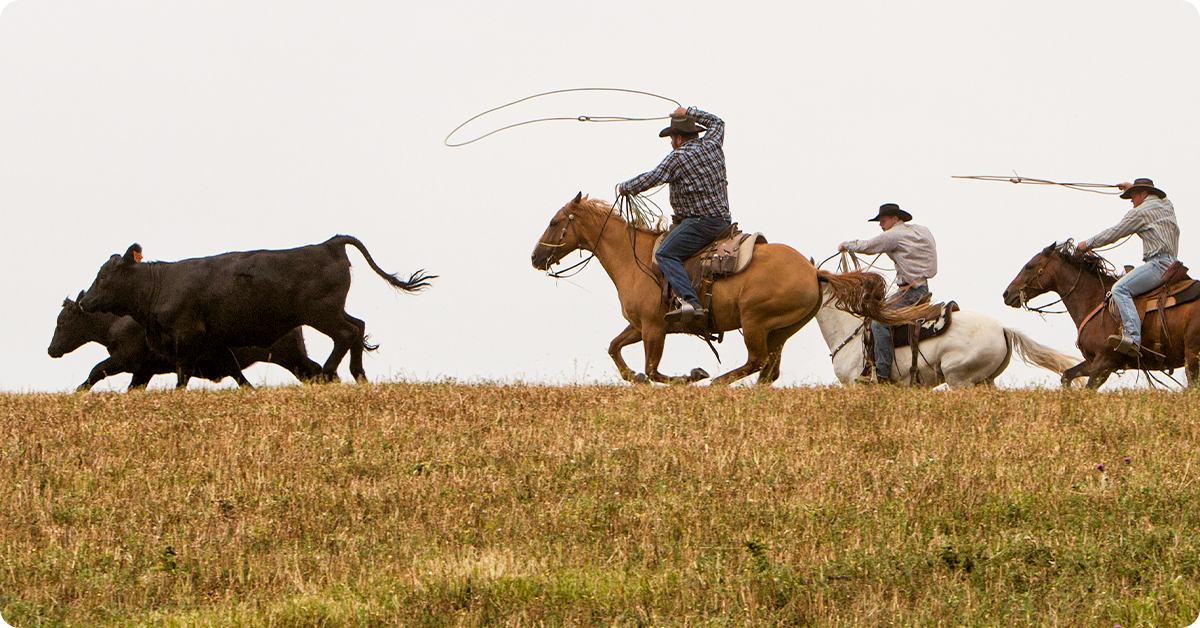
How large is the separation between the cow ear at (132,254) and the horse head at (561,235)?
5.24 m

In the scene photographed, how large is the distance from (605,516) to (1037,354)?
9.40 m

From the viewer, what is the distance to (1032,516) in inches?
285

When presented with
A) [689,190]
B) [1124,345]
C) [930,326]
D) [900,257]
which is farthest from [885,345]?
[689,190]

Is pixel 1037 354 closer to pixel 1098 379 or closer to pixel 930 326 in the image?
pixel 1098 379

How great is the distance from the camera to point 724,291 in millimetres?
13789

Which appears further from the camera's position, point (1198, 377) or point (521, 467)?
point (1198, 377)

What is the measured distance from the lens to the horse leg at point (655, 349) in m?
14.0

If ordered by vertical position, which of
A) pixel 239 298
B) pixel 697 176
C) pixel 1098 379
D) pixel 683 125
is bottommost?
pixel 1098 379

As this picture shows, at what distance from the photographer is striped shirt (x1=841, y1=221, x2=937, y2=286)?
1501 centimetres

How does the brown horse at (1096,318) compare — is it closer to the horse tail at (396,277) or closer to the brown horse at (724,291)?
the brown horse at (724,291)

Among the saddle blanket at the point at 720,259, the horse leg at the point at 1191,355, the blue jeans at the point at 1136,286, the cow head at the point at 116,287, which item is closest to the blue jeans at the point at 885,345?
the saddle blanket at the point at 720,259

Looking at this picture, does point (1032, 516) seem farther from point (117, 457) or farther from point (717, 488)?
point (117, 457)

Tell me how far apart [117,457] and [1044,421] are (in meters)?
6.61

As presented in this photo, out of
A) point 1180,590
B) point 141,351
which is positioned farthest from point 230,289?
point 1180,590
